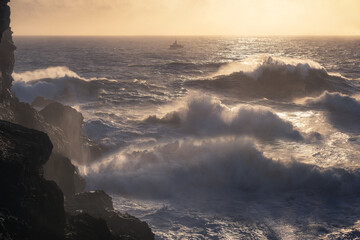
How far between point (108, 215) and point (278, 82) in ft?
91.1

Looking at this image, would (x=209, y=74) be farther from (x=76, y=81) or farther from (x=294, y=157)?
(x=294, y=157)

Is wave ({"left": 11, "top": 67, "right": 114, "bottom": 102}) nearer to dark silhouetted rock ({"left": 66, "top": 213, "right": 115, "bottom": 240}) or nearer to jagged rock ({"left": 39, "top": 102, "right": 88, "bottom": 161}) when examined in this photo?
jagged rock ({"left": 39, "top": 102, "right": 88, "bottom": 161})

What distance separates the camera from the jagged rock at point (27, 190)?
16.9 ft

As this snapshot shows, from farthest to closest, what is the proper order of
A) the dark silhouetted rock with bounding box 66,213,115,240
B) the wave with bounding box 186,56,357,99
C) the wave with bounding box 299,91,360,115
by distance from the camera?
the wave with bounding box 186,56,357,99, the wave with bounding box 299,91,360,115, the dark silhouetted rock with bounding box 66,213,115,240

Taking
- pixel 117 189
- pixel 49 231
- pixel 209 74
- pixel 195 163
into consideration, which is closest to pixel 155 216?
pixel 117 189

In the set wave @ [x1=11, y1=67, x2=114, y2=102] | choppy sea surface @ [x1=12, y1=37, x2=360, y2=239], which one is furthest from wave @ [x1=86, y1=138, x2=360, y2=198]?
wave @ [x1=11, y1=67, x2=114, y2=102]

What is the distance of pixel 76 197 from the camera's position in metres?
8.51

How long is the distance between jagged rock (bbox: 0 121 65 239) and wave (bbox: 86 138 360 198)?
6010 mm

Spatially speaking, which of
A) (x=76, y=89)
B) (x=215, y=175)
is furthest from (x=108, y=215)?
(x=76, y=89)

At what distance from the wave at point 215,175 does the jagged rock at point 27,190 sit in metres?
6.01

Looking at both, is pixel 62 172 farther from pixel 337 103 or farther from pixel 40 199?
pixel 337 103

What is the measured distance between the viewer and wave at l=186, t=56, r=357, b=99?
30344 mm

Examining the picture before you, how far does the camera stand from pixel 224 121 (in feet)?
63.2

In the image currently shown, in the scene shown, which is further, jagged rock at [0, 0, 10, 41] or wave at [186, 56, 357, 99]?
wave at [186, 56, 357, 99]
